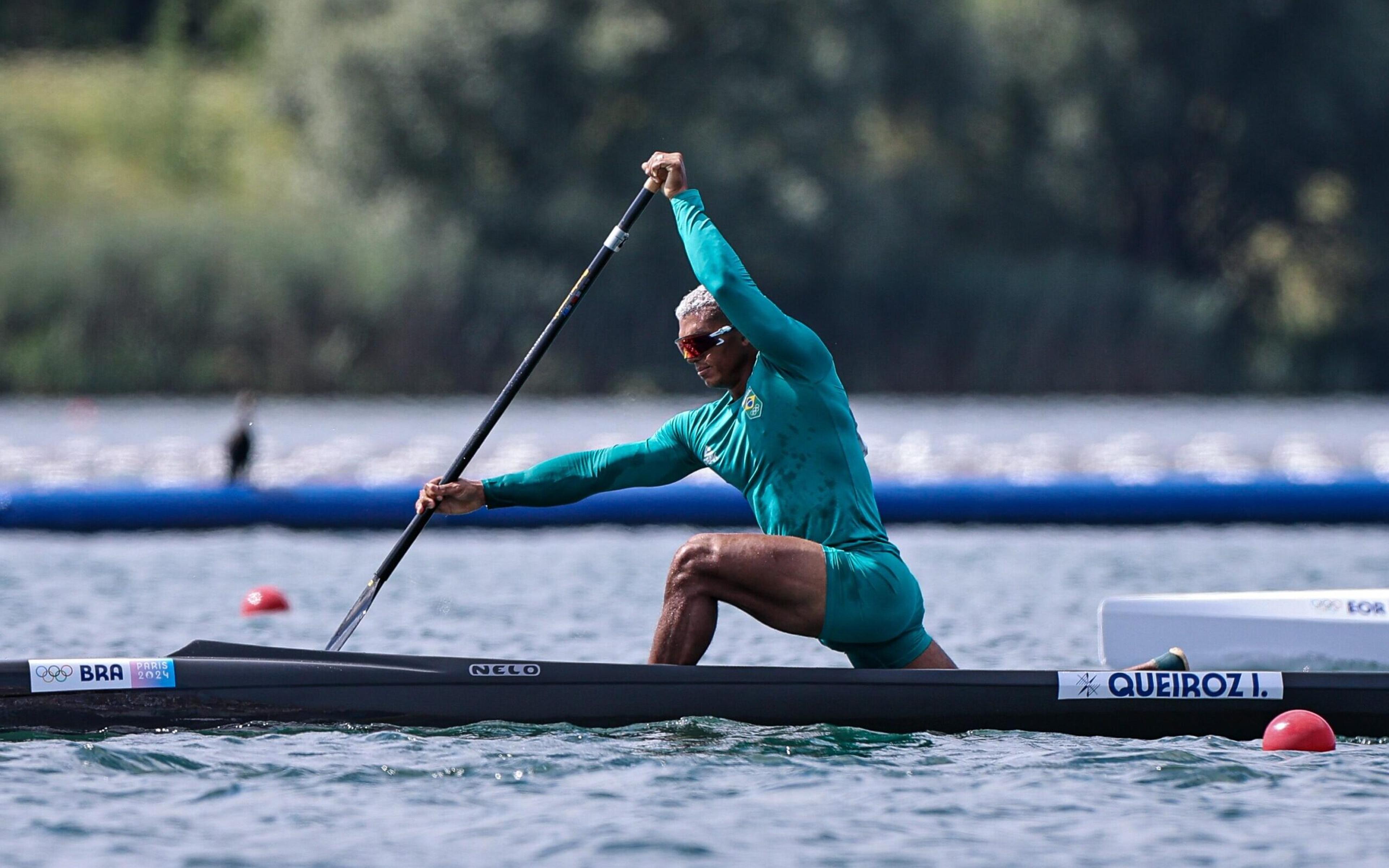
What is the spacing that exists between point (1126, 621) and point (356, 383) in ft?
76.3

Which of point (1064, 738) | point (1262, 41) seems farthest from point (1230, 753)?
point (1262, 41)

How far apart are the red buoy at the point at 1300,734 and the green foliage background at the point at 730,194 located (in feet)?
76.6

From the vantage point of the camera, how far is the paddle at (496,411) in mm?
6801

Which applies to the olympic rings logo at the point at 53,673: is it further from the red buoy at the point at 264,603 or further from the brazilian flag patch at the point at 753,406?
the red buoy at the point at 264,603

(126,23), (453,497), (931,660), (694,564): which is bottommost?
(931,660)

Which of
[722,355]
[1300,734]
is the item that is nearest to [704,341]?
[722,355]

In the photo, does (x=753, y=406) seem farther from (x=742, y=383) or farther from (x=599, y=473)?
(x=599, y=473)

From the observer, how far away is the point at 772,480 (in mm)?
6078

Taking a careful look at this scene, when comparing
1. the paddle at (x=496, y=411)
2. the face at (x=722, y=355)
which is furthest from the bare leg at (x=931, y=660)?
the paddle at (x=496, y=411)

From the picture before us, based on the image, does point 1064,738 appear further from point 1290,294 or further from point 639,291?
point 1290,294

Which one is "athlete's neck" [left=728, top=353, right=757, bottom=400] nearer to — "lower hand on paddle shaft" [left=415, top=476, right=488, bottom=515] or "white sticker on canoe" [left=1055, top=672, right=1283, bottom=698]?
"lower hand on paddle shaft" [left=415, top=476, right=488, bottom=515]

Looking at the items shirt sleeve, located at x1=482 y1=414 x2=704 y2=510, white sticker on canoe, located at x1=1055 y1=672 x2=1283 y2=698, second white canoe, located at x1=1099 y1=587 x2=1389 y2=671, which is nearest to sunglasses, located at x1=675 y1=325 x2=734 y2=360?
shirt sleeve, located at x1=482 y1=414 x2=704 y2=510

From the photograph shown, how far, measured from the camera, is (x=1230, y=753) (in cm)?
612

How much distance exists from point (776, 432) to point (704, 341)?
38cm
